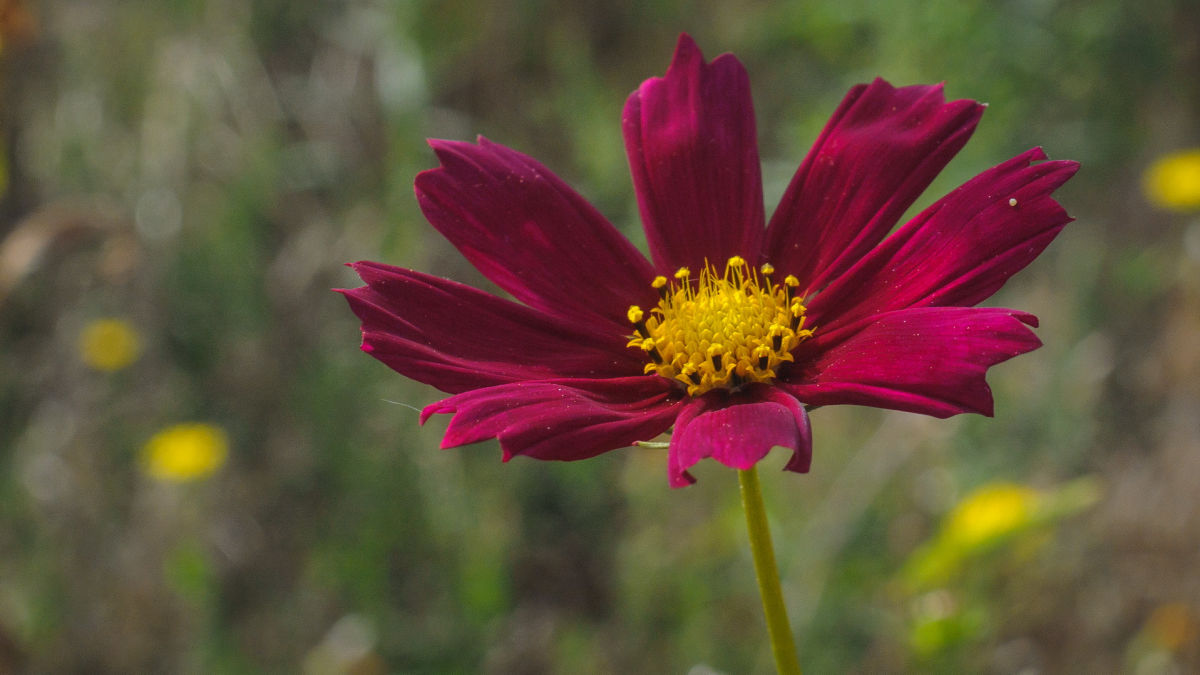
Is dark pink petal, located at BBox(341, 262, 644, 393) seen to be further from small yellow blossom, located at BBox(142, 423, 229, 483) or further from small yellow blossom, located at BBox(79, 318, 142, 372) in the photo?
small yellow blossom, located at BBox(79, 318, 142, 372)

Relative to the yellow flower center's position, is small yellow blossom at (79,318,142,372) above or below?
above

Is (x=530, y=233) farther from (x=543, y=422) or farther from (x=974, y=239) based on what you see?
(x=974, y=239)

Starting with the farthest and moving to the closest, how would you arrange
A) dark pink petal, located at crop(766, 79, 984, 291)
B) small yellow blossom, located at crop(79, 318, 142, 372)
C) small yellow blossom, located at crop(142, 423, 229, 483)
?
small yellow blossom, located at crop(79, 318, 142, 372) → small yellow blossom, located at crop(142, 423, 229, 483) → dark pink petal, located at crop(766, 79, 984, 291)

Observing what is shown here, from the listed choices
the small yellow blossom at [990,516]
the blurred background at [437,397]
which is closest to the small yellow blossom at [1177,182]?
the blurred background at [437,397]

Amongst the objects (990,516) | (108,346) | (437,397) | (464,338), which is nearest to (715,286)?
(464,338)

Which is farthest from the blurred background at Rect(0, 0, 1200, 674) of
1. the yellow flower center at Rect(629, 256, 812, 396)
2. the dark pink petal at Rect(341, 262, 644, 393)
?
the dark pink petal at Rect(341, 262, 644, 393)

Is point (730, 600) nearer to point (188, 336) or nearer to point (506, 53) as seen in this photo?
point (188, 336)
